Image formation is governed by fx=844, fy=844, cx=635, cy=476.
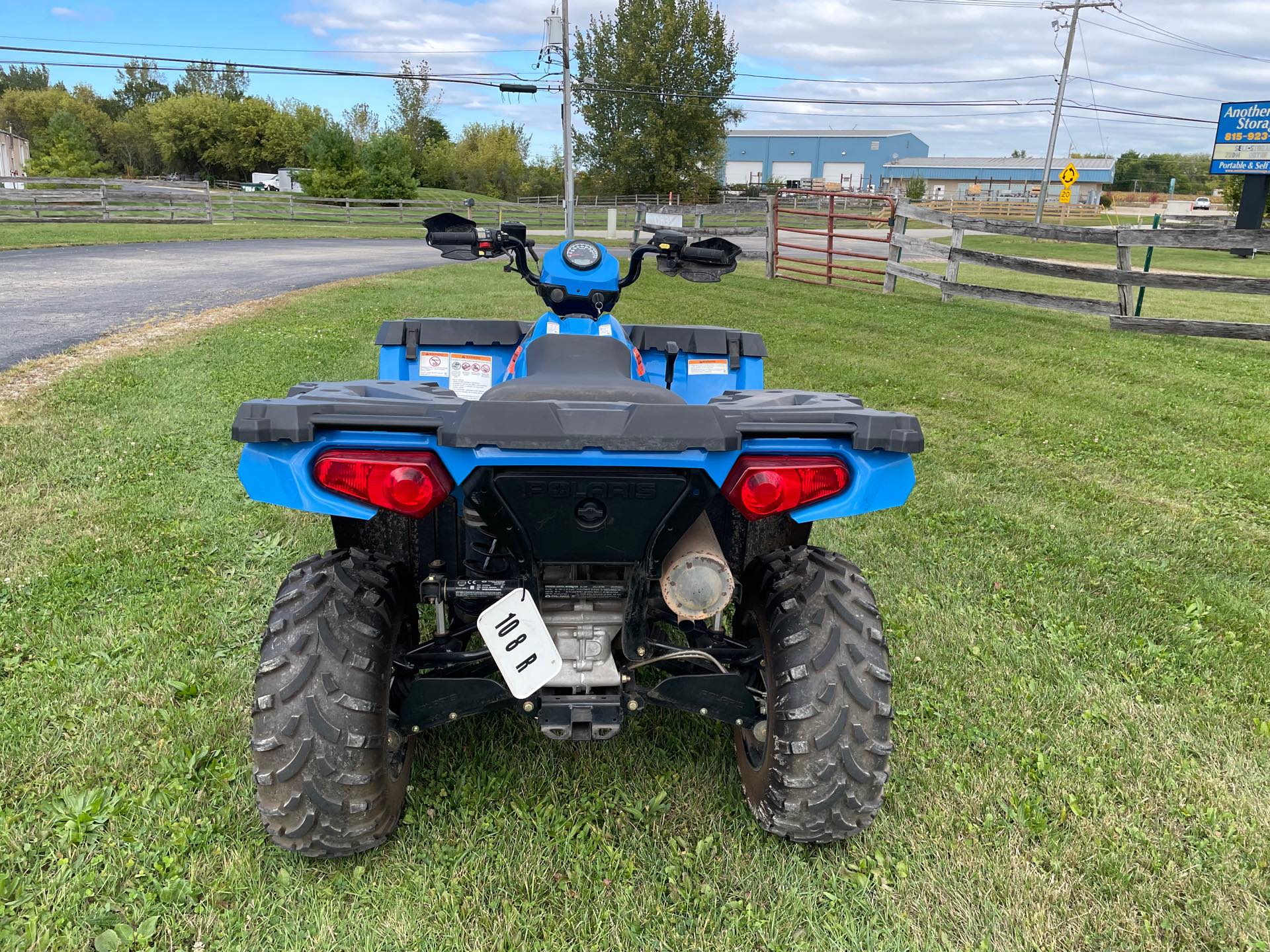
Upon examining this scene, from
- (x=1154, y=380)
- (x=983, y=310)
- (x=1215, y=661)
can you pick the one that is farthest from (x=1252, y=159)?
(x=1215, y=661)

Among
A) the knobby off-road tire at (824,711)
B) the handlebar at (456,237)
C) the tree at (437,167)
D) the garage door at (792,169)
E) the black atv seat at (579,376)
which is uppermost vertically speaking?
the garage door at (792,169)

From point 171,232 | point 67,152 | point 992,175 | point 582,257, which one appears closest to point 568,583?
point 582,257

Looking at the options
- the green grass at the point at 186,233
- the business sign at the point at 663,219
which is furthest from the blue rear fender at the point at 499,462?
the green grass at the point at 186,233

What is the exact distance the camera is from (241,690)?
2.83 m

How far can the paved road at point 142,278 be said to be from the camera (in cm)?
931

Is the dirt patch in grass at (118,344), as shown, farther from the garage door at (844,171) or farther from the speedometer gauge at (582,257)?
the garage door at (844,171)

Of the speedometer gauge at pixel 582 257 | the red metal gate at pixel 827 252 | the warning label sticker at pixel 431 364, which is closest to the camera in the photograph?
the speedometer gauge at pixel 582 257

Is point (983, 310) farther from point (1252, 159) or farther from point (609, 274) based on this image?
point (1252, 159)

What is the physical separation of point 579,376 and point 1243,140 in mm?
32565

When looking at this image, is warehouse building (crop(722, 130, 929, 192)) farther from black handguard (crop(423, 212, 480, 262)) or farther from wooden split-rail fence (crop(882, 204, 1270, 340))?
black handguard (crop(423, 212, 480, 262))

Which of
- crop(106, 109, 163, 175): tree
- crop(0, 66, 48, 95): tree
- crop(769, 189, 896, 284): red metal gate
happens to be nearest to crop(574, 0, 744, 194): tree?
crop(769, 189, 896, 284): red metal gate

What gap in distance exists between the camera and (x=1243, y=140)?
26484 millimetres

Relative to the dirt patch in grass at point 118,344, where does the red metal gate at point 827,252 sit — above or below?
above

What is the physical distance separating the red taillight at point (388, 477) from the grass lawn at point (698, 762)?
1002 mm
